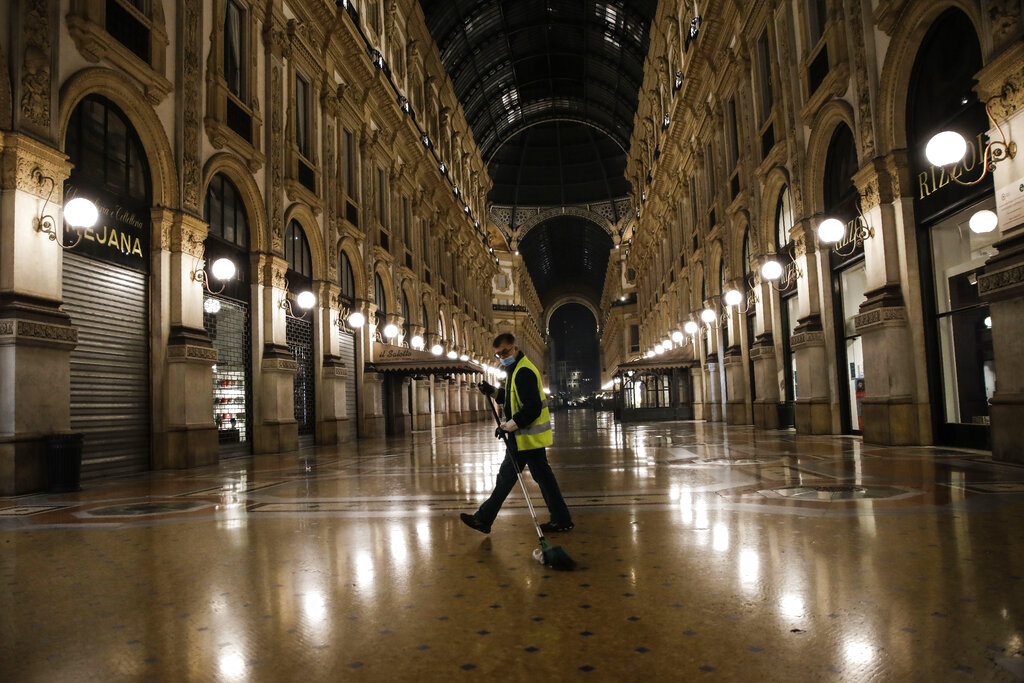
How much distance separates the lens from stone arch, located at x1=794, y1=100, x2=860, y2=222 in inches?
566

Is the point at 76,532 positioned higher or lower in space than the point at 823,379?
lower

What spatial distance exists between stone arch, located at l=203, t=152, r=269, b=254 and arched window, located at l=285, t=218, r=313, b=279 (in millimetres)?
1603

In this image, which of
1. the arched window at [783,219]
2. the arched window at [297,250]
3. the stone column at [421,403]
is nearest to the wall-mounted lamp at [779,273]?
the arched window at [783,219]

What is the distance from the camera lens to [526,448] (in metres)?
5.42

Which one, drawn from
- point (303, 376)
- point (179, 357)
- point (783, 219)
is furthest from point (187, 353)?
point (783, 219)

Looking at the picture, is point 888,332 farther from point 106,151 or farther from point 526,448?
point 106,151

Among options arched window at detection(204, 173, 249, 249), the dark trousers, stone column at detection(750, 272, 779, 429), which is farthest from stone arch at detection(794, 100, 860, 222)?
arched window at detection(204, 173, 249, 249)

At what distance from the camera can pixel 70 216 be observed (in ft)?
30.3

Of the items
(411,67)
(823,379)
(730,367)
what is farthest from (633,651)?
(411,67)

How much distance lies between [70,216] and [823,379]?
48.8 feet

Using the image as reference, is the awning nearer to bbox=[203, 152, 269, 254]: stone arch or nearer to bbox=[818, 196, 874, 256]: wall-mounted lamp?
bbox=[203, 152, 269, 254]: stone arch

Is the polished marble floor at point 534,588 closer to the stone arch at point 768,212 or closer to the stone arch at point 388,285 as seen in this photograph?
the stone arch at point 768,212

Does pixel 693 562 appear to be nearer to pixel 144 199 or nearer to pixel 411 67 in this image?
pixel 144 199

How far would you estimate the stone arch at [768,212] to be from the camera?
18.5 meters
